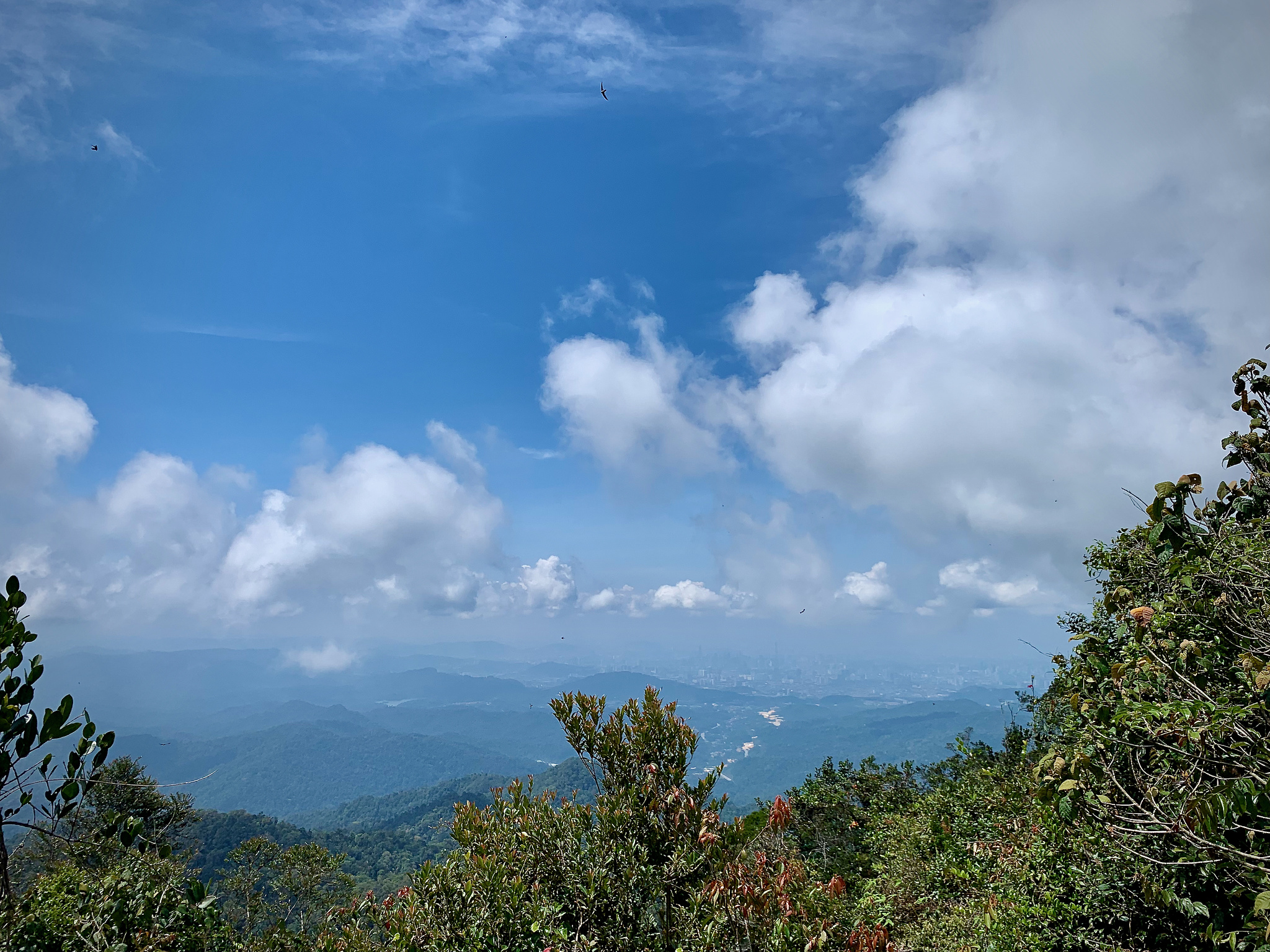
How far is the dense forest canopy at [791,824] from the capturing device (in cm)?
404

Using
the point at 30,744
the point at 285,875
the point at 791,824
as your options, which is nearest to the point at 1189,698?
the point at 791,824

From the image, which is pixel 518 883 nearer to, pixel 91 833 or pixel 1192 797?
pixel 91 833

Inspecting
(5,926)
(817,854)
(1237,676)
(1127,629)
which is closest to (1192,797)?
(1237,676)

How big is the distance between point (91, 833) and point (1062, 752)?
868 cm

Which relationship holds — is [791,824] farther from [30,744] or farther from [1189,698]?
[30,744]

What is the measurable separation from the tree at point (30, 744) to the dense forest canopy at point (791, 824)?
0.7 inches

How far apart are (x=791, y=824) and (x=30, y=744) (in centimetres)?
728

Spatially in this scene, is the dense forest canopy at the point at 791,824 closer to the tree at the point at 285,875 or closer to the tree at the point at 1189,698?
the tree at the point at 1189,698

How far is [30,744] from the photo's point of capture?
135 inches

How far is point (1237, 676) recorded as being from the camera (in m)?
5.42

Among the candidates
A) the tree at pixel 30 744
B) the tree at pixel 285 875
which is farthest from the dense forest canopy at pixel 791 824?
the tree at pixel 285 875

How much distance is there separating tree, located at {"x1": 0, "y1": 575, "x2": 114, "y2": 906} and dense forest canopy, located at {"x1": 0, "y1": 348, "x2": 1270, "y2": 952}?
0.06ft

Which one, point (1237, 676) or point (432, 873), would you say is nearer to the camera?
point (1237, 676)

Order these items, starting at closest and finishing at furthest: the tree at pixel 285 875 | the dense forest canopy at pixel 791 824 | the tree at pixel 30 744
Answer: the tree at pixel 30 744 → the dense forest canopy at pixel 791 824 → the tree at pixel 285 875
